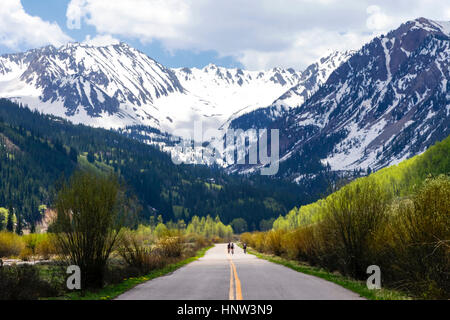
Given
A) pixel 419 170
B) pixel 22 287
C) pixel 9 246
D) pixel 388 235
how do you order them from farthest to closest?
pixel 419 170
pixel 9 246
pixel 388 235
pixel 22 287

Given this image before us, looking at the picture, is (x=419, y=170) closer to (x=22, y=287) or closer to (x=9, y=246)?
(x=9, y=246)

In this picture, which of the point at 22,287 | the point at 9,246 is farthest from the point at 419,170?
the point at 22,287

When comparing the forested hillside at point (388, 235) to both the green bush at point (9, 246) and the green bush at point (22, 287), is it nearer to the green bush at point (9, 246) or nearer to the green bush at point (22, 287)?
the green bush at point (22, 287)

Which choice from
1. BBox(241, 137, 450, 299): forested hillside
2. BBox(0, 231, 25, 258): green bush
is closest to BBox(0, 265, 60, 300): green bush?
BBox(241, 137, 450, 299): forested hillside

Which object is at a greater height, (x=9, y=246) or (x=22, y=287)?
(x=22, y=287)

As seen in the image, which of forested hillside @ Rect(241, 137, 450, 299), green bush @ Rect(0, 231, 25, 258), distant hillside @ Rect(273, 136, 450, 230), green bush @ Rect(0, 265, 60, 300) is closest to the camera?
green bush @ Rect(0, 265, 60, 300)

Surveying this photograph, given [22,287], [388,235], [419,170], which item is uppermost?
[419,170]

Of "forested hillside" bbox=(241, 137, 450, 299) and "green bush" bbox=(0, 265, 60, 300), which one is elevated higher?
"forested hillside" bbox=(241, 137, 450, 299)

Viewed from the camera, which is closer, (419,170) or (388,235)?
(388,235)

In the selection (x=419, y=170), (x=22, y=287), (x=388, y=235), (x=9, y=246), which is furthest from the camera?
(x=419, y=170)

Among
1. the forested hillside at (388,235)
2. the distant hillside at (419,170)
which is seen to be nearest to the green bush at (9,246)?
the forested hillside at (388,235)

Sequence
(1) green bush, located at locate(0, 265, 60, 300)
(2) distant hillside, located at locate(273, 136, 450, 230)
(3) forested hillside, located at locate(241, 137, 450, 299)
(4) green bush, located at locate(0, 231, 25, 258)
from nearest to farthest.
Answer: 1. (1) green bush, located at locate(0, 265, 60, 300)
2. (3) forested hillside, located at locate(241, 137, 450, 299)
3. (4) green bush, located at locate(0, 231, 25, 258)
4. (2) distant hillside, located at locate(273, 136, 450, 230)

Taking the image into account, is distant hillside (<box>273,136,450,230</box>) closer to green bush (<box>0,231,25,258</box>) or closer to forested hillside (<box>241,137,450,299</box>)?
green bush (<box>0,231,25,258</box>)
